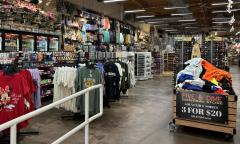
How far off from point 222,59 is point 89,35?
226 inches

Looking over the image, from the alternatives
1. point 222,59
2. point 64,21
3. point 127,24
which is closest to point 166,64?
point 127,24

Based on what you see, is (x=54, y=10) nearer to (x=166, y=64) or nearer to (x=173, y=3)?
(x=173, y=3)

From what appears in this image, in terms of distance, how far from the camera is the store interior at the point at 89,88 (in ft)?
13.1

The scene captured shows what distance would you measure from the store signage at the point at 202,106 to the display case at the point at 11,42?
4.70 meters

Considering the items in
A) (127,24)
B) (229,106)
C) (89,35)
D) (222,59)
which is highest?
(127,24)

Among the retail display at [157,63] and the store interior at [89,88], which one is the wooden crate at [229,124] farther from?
the retail display at [157,63]

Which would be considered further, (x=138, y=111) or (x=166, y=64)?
(x=166, y=64)

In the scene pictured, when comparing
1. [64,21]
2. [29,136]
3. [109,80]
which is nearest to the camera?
[29,136]

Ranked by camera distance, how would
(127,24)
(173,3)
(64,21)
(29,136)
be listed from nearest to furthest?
(29,136) → (64,21) → (173,3) → (127,24)

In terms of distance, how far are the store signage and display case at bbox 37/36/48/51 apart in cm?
481

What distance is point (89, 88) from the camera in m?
3.08

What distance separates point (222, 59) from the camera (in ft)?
33.3

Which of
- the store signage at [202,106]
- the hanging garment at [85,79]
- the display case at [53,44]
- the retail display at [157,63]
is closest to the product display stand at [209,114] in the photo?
the store signage at [202,106]

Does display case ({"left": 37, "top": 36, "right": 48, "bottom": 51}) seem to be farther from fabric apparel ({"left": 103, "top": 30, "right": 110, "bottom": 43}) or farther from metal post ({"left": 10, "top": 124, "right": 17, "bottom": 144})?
metal post ({"left": 10, "top": 124, "right": 17, "bottom": 144})
